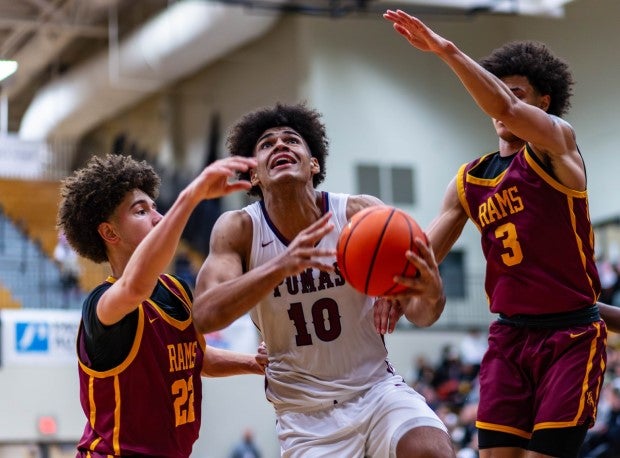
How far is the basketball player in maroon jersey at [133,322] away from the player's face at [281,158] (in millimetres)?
570

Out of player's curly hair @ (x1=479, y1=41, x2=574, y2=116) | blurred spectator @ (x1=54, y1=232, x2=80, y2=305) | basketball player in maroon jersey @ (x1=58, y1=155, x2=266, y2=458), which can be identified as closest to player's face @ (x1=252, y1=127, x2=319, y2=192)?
basketball player in maroon jersey @ (x1=58, y1=155, x2=266, y2=458)

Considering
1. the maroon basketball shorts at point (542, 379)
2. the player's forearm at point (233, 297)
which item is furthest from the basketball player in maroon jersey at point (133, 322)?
the maroon basketball shorts at point (542, 379)

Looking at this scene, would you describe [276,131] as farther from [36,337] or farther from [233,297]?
[36,337]

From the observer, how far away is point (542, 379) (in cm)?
568

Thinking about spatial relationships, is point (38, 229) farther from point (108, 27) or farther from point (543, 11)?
point (543, 11)

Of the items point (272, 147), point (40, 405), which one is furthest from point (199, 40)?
point (272, 147)

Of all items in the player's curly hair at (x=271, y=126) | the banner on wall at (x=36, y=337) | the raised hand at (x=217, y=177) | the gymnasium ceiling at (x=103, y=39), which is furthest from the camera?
the gymnasium ceiling at (x=103, y=39)

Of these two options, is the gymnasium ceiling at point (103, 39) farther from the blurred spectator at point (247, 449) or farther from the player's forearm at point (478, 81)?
the player's forearm at point (478, 81)

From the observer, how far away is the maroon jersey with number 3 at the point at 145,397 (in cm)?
530

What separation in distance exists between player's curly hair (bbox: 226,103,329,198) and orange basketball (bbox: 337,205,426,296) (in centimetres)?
123

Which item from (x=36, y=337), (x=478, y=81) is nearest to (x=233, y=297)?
(x=478, y=81)

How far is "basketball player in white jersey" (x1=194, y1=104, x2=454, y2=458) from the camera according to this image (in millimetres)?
5469

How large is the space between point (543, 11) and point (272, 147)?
14.9 meters

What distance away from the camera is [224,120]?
955 inches
